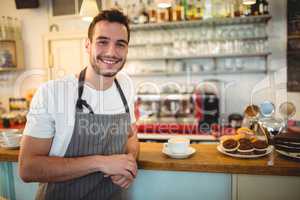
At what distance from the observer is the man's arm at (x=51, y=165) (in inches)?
45.6

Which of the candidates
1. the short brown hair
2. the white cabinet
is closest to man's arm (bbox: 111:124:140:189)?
the short brown hair

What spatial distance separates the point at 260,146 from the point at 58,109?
103cm

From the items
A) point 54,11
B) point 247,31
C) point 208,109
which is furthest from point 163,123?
point 54,11

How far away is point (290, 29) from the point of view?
3709 millimetres

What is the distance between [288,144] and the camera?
1335 mm

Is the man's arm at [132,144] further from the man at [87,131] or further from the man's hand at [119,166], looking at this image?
the man's hand at [119,166]

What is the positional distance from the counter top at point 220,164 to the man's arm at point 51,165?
0.22m

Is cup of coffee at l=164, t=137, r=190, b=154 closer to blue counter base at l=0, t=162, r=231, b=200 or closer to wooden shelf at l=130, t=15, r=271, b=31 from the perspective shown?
blue counter base at l=0, t=162, r=231, b=200

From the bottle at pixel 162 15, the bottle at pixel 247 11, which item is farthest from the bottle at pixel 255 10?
the bottle at pixel 162 15

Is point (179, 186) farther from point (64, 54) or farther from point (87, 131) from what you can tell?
point (64, 54)

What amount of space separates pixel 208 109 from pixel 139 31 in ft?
5.04

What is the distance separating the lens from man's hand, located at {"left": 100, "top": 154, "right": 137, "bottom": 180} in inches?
47.4

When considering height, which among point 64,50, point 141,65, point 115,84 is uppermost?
point 64,50

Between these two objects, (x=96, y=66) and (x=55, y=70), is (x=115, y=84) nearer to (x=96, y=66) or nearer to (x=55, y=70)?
(x=96, y=66)
